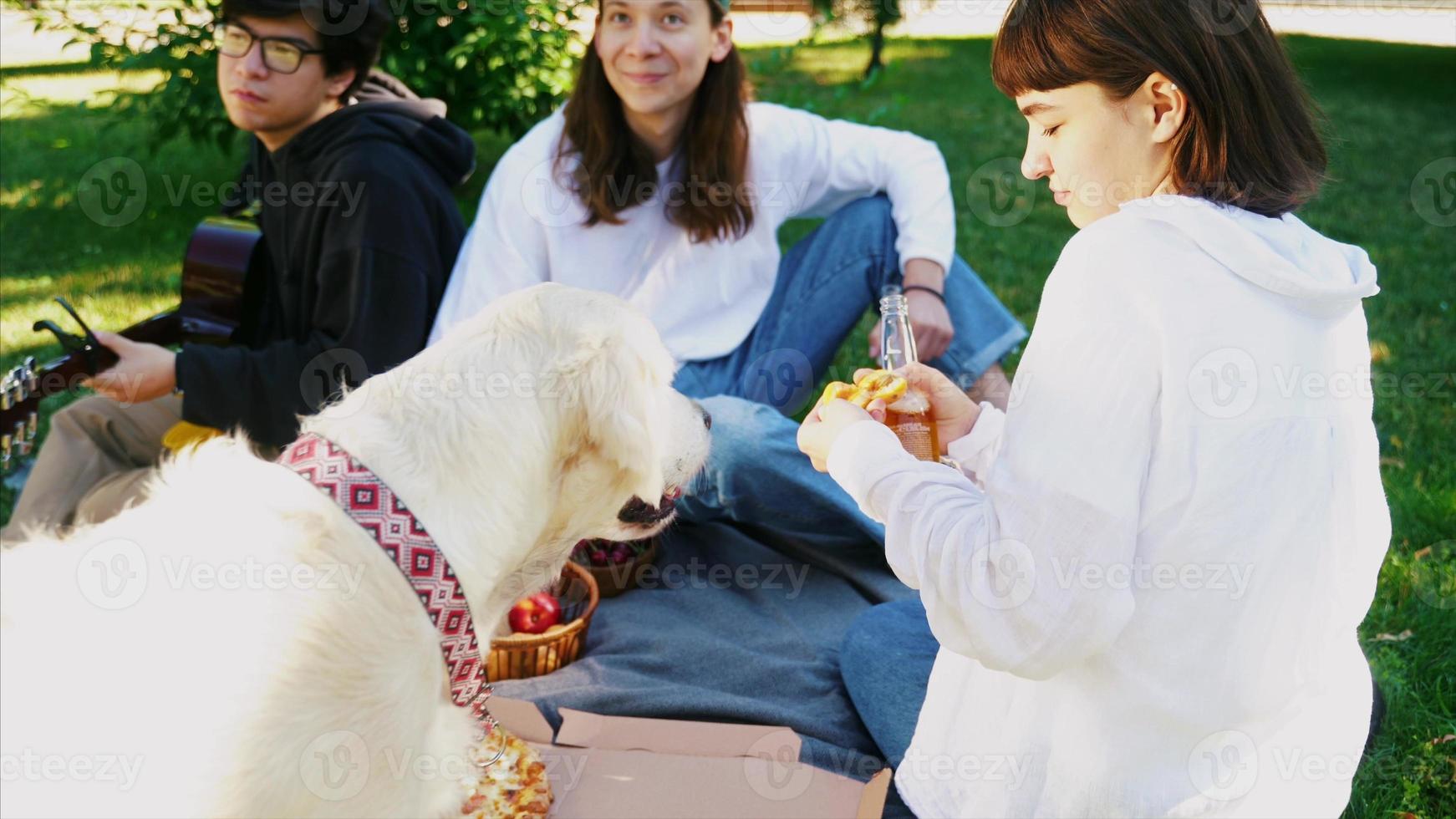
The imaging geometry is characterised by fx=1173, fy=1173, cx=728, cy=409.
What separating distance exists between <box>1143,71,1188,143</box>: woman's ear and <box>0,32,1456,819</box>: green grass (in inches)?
15.5

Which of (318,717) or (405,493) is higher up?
(405,493)

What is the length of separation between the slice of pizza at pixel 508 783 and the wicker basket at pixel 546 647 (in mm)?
428

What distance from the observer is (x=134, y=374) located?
3463 millimetres

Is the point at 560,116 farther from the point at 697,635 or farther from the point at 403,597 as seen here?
the point at 403,597

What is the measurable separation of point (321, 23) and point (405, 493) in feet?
7.96

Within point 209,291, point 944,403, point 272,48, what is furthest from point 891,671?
point 272,48

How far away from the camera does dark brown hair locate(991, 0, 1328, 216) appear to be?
1.71m

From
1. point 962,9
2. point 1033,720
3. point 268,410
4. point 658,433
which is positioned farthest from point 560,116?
point 962,9

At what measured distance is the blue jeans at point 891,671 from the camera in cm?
286

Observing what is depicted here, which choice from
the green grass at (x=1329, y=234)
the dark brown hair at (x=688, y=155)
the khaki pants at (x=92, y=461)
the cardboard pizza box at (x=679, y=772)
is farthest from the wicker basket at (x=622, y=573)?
the green grass at (x=1329, y=234)

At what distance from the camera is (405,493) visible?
6.36 feet

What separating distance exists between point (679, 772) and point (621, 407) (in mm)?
→ 1180

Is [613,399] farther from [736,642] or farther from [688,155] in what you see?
[688,155]

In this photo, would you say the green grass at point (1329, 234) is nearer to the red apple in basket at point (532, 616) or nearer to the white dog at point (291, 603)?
the white dog at point (291, 603)
